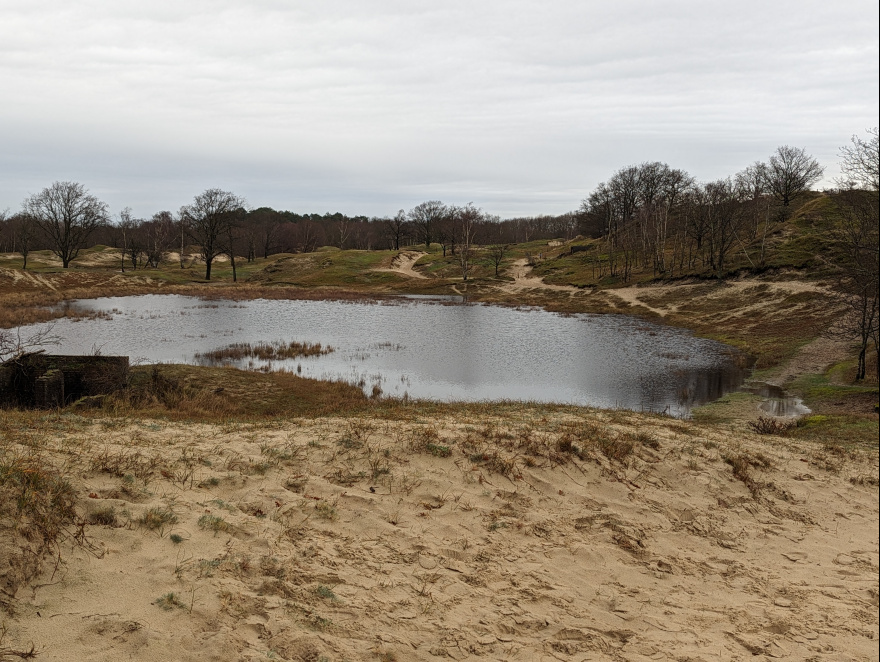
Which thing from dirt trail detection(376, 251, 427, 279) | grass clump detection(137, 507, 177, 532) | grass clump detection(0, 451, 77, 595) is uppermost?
dirt trail detection(376, 251, 427, 279)

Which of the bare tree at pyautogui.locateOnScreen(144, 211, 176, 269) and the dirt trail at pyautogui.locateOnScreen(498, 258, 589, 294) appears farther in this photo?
the bare tree at pyautogui.locateOnScreen(144, 211, 176, 269)

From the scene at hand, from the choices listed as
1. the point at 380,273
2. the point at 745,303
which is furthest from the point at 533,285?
the point at 745,303

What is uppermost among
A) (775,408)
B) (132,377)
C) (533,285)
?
(533,285)

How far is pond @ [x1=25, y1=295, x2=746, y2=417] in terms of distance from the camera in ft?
70.9

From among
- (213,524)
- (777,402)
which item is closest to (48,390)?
(213,524)

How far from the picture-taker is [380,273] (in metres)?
85.2

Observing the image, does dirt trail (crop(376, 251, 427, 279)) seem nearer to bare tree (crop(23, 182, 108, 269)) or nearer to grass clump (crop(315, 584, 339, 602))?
bare tree (crop(23, 182, 108, 269))

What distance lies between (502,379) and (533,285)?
176 feet

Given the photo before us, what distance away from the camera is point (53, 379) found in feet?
48.2

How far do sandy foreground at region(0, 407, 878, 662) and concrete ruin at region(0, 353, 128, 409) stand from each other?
6.16 metres

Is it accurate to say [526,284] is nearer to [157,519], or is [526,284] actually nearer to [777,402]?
[777,402]

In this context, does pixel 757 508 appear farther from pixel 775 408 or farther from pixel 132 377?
pixel 132 377

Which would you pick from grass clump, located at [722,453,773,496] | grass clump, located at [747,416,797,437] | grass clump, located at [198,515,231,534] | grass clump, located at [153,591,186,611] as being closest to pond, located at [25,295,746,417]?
grass clump, located at [747,416,797,437]

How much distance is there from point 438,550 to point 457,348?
81.3 feet
